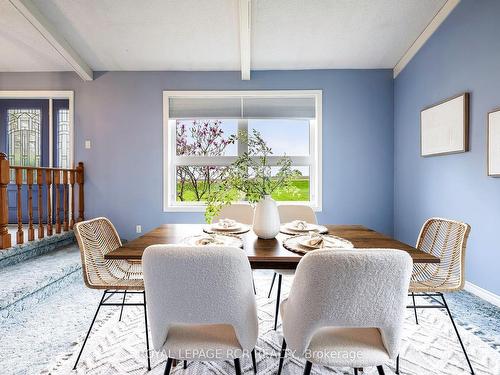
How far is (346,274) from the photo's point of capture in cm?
89

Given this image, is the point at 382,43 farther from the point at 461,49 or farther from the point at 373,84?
the point at 461,49

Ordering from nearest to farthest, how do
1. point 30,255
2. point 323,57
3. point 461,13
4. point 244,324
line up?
1. point 244,324
2. point 461,13
3. point 30,255
4. point 323,57

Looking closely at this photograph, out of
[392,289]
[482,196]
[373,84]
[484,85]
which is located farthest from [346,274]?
[373,84]

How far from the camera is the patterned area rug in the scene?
1.56 metres

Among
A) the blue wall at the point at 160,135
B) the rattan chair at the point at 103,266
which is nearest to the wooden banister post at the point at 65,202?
the blue wall at the point at 160,135

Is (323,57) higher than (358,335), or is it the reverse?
(323,57)

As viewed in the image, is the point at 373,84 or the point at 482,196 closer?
the point at 482,196

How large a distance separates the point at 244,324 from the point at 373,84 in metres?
3.74

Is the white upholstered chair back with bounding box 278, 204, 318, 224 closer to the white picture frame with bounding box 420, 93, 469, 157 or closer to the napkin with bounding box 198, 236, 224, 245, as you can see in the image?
the napkin with bounding box 198, 236, 224, 245

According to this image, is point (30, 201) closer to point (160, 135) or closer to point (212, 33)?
point (160, 135)

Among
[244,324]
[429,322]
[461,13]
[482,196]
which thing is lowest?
[429,322]

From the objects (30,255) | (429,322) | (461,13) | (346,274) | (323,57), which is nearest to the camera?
(346,274)

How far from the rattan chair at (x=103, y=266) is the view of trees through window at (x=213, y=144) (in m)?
2.13

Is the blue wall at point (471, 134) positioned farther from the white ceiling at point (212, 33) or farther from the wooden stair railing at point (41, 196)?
the wooden stair railing at point (41, 196)
